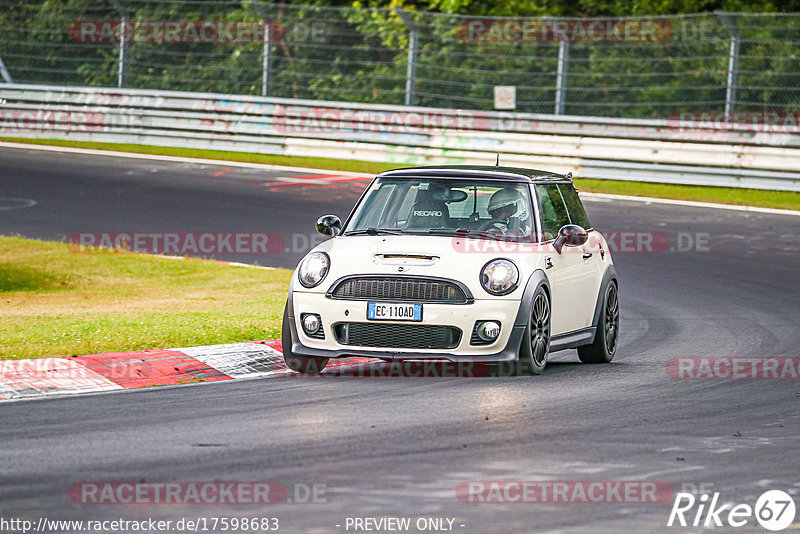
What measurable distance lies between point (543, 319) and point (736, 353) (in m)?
2.16

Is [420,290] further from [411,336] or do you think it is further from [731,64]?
[731,64]

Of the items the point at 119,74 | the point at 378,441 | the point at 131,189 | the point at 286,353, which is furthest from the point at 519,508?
the point at 119,74

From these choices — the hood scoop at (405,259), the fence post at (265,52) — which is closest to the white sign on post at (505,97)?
the fence post at (265,52)

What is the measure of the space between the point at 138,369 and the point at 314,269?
1.41 m

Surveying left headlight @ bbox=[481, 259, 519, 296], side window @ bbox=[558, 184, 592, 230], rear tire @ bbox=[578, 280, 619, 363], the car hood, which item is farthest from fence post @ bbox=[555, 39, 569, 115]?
left headlight @ bbox=[481, 259, 519, 296]

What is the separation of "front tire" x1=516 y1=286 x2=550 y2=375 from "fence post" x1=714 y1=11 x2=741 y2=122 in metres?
14.5

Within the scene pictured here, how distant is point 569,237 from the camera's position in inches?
400

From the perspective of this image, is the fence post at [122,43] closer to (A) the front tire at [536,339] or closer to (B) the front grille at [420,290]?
(A) the front tire at [536,339]

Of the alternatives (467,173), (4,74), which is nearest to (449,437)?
(467,173)

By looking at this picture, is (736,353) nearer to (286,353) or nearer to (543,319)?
(543,319)

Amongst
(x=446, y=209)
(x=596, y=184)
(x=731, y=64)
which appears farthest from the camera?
(x=596, y=184)

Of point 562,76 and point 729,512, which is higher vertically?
point 562,76

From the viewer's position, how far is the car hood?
9.23m

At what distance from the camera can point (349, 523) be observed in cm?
554
